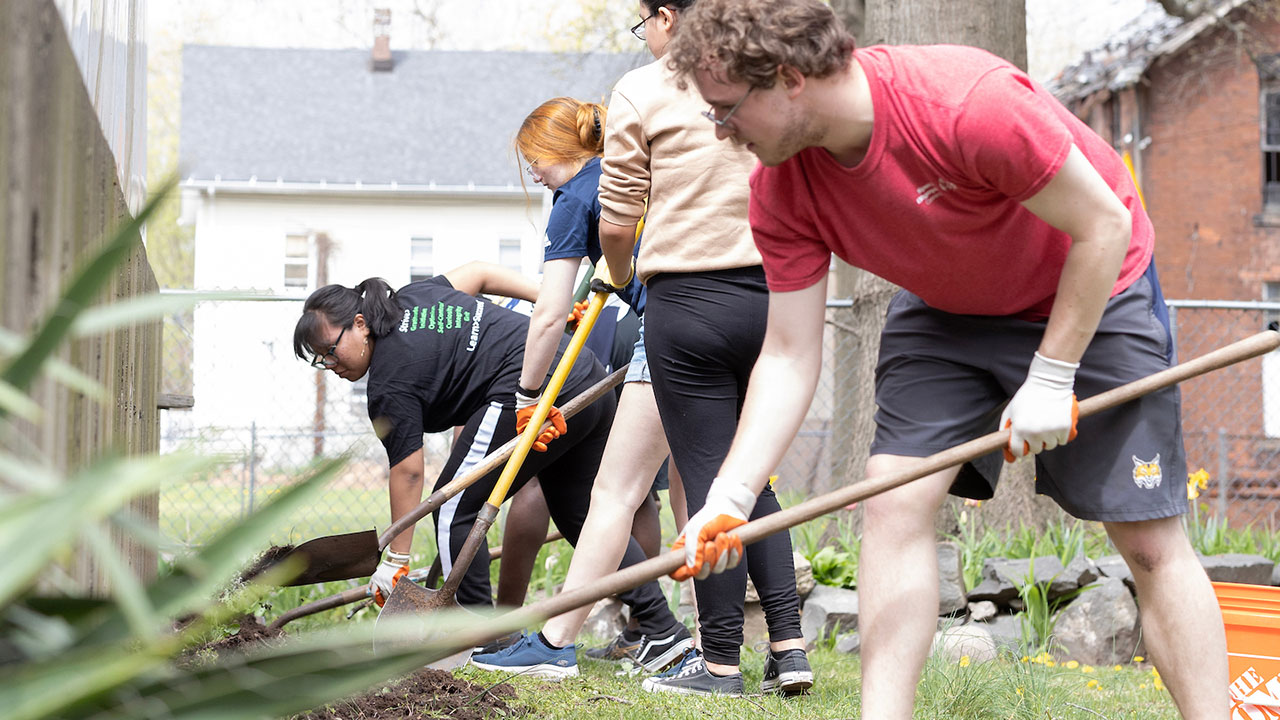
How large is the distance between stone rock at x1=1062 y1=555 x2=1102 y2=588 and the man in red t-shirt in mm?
2622

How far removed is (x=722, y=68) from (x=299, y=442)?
282 inches

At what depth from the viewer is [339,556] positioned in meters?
3.47

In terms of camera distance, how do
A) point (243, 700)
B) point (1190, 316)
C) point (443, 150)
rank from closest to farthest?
point (243, 700) < point (1190, 316) < point (443, 150)

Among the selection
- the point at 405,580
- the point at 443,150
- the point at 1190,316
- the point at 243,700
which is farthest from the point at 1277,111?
the point at 243,700

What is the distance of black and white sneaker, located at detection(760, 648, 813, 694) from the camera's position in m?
3.20

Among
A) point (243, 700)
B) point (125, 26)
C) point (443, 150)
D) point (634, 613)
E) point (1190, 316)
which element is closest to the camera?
point (243, 700)

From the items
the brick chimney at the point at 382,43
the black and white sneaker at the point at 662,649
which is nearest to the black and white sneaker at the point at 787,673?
the black and white sneaker at the point at 662,649

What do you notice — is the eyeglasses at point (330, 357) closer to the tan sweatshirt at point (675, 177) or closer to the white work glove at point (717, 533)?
the tan sweatshirt at point (675, 177)

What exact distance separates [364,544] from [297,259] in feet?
59.9

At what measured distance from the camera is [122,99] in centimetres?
333

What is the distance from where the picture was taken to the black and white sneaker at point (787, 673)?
3203mm

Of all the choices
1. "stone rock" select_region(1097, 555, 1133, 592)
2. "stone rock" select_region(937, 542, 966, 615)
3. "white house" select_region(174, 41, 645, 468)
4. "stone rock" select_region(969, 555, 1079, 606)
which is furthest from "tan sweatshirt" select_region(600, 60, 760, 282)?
"white house" select_region(174, 41, 645, 468)

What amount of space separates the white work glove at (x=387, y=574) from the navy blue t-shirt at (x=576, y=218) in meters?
1.12

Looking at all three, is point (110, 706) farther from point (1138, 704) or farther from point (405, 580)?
point (1138, 704)
